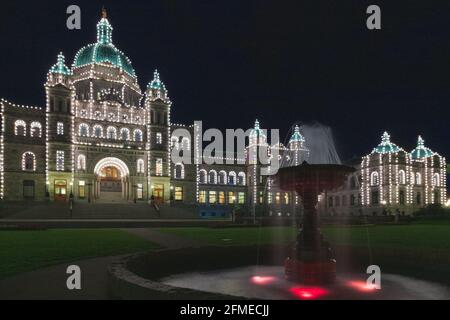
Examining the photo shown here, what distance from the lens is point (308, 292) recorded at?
1059cm

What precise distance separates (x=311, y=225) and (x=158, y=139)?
5621 cm

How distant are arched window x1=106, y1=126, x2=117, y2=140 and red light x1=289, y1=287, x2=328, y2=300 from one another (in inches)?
2251

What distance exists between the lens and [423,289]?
11047mm

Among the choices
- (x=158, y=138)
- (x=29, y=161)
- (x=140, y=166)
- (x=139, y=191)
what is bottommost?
(x=139, y=191)

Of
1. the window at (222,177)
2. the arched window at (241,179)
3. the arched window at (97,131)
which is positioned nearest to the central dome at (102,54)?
the arched window at (97,131)

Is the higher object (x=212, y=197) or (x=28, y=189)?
(x=28, y=189)

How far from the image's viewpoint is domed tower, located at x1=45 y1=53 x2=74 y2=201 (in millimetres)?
58000

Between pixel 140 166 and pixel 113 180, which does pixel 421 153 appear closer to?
pixel 140 166

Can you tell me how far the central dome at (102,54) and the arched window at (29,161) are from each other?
18.7 meters

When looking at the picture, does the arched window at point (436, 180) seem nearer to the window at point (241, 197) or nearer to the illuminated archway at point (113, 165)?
the window at point (241, 197)

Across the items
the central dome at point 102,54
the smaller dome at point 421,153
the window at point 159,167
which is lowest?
the window at point 159,167

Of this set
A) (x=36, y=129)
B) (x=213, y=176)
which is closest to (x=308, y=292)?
(x=36, y=129)

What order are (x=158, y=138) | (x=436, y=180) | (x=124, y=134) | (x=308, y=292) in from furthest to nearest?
(x=436, y=180), (x=158, y=138), (x=124, y=134), (x=308, y=292)

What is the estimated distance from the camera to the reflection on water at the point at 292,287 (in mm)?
10297
